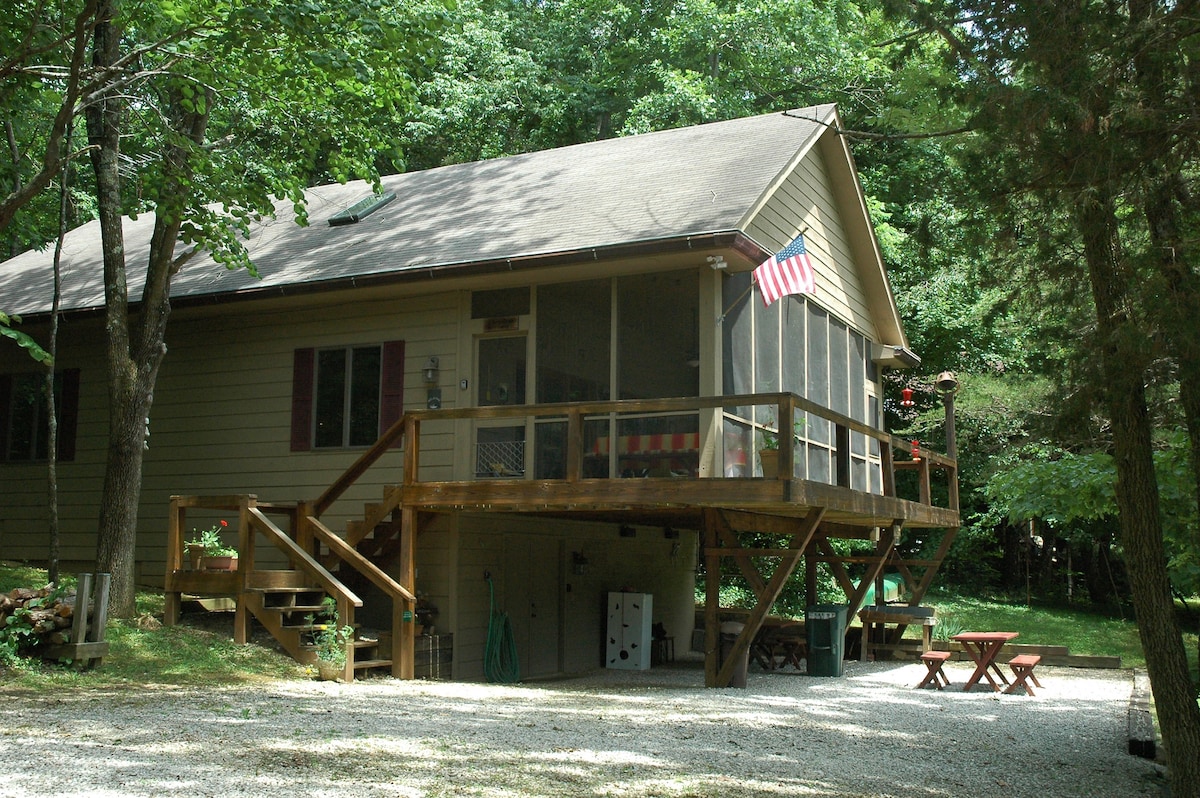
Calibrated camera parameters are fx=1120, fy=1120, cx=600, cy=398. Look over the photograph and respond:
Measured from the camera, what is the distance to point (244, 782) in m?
5.68

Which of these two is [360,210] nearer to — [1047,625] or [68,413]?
[68,413]

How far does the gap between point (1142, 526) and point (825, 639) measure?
21.1 feet

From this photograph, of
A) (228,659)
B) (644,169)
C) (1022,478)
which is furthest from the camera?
(644,169)

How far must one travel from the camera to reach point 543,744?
7.23 metres

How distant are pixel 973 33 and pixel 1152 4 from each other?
112 centimetres

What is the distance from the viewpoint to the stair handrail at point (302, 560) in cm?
1124

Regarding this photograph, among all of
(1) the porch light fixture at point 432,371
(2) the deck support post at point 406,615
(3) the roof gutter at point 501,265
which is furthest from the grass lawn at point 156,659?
(3) the roof gutter at point 501,265

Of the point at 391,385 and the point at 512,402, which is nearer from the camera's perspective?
the point at 512,402

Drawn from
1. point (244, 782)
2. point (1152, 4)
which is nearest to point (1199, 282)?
point (1152, 4)

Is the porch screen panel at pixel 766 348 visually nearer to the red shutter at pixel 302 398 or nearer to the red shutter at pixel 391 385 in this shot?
the red shutter at pixel 391 385

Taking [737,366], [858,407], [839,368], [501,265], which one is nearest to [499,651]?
[737,366]

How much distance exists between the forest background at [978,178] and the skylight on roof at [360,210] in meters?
1.41

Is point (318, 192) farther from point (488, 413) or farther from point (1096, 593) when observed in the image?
point (1096, 593)

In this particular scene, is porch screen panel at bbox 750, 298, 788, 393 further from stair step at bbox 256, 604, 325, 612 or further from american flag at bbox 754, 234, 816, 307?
stair step at bbox 256, 604, 325, 612
